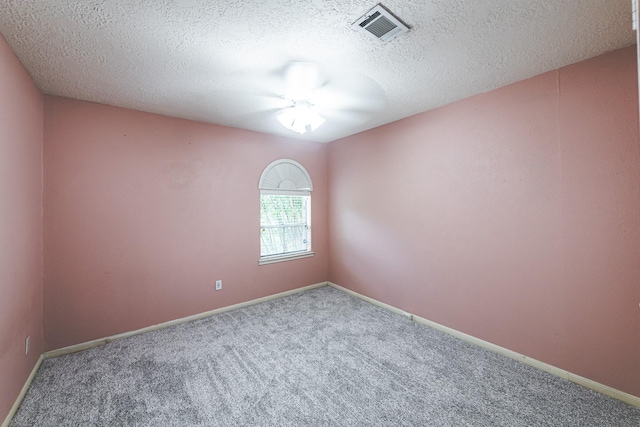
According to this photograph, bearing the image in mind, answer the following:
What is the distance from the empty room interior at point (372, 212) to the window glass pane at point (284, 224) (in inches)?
12.1

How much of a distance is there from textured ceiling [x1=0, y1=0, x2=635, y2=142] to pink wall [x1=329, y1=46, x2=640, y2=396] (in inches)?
11.7

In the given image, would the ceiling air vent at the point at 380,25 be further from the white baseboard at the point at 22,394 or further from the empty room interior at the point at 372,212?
the white baseboard at the point at 22,394

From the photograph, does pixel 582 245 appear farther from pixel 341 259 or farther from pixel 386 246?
pixel 341 259

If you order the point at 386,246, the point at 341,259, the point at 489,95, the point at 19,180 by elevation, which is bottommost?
the point at 341,259

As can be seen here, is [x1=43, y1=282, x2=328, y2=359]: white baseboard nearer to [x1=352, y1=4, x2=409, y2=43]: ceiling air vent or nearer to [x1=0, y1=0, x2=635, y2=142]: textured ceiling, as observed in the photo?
[x1=0, y1=0, x2=635, y2=142]: textured ceiling

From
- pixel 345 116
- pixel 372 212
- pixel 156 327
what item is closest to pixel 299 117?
pixel 345 116

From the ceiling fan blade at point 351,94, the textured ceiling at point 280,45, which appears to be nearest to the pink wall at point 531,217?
the textured ceiling at point 280,45

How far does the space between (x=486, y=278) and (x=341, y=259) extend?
2109 mm

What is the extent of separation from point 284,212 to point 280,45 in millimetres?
2611

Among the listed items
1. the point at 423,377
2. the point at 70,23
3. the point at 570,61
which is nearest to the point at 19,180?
the point at 70,23

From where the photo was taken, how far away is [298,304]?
12.1 ft

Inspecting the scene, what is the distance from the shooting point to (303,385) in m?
2.05

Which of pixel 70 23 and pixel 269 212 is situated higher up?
pixel 70 23

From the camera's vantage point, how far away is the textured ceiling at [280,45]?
146 centimetres
